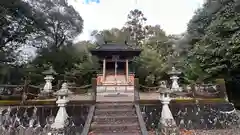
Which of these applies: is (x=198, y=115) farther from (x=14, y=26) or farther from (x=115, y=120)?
(x=14, y=26)

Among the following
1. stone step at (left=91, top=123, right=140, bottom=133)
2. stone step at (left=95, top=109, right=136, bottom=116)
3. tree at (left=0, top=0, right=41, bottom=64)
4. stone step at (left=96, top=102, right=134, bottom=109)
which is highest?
tree at (left=0, top=0, right=41, bottom=64)

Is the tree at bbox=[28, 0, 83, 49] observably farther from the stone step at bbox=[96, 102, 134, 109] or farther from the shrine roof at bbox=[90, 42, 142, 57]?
the stone step at bbox=[96, 102, 134, 109]

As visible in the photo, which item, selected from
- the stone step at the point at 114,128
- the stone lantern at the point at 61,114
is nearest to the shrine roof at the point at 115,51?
the stone lantern at the point at 61,114

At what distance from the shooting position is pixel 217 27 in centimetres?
1279

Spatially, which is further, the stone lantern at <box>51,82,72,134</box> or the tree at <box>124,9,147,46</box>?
the tree at <box>124,9,147,46</box>

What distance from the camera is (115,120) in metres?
8.12

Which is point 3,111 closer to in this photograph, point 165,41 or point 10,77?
point 10,77

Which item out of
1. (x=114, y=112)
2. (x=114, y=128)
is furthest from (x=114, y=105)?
(x=114, y=128)

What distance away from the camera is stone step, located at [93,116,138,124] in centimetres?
809

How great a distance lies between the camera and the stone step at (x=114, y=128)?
7.63 meters

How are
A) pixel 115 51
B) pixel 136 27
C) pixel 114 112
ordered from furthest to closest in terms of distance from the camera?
pixel 136 27, pixel 115 51, pixel 114 112

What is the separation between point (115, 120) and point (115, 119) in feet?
0.13

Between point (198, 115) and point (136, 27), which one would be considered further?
point (136, 27)

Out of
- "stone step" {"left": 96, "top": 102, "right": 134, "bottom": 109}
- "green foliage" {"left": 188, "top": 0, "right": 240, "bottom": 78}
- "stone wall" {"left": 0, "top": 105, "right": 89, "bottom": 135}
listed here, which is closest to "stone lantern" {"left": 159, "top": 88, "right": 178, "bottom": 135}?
"stone step" {"left": 96, "top": 102, "right": 134, "bottom": 109}
